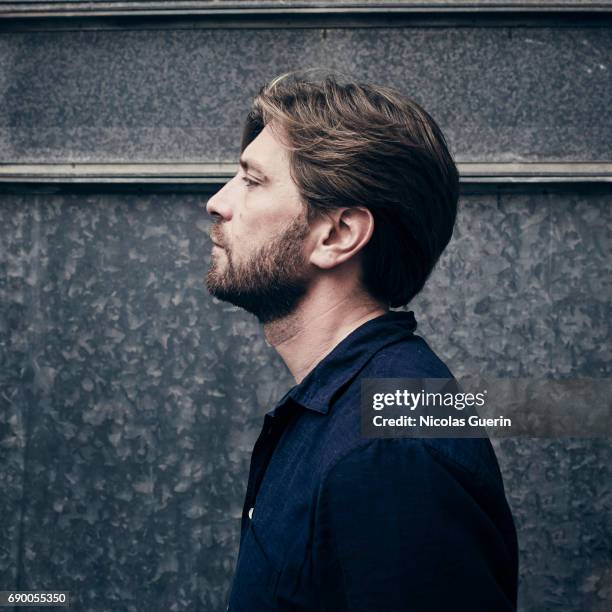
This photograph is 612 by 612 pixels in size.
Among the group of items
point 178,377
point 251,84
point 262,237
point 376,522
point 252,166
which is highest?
point 251,84

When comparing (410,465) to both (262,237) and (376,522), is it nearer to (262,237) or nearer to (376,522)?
(376,522)

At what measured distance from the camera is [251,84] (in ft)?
9.63

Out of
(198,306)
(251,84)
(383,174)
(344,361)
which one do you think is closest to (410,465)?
(344,361)

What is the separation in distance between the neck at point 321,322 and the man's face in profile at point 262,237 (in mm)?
37

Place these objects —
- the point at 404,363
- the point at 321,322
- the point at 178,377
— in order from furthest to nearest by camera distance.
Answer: the point at 178,377 < the point at 321,322 < the point at 404,363

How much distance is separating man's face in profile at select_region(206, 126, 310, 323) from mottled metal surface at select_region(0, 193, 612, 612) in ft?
3.40

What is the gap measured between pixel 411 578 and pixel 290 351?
81 centimetres

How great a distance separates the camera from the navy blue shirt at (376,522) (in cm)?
107

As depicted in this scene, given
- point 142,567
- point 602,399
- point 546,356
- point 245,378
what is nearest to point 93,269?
point 245,378

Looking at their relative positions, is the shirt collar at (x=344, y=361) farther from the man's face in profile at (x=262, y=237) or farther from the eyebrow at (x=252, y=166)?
the eyebrow at (x=252, y=166)

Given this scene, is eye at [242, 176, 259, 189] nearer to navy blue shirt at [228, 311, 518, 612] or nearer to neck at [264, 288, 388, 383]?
neck at [264, 288, 388, 383]

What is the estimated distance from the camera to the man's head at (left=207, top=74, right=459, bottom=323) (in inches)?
68.1

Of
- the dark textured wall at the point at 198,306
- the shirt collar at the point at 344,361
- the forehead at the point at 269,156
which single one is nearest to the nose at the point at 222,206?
the forehead at the point at 269,156

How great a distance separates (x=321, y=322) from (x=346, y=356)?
210 mm
